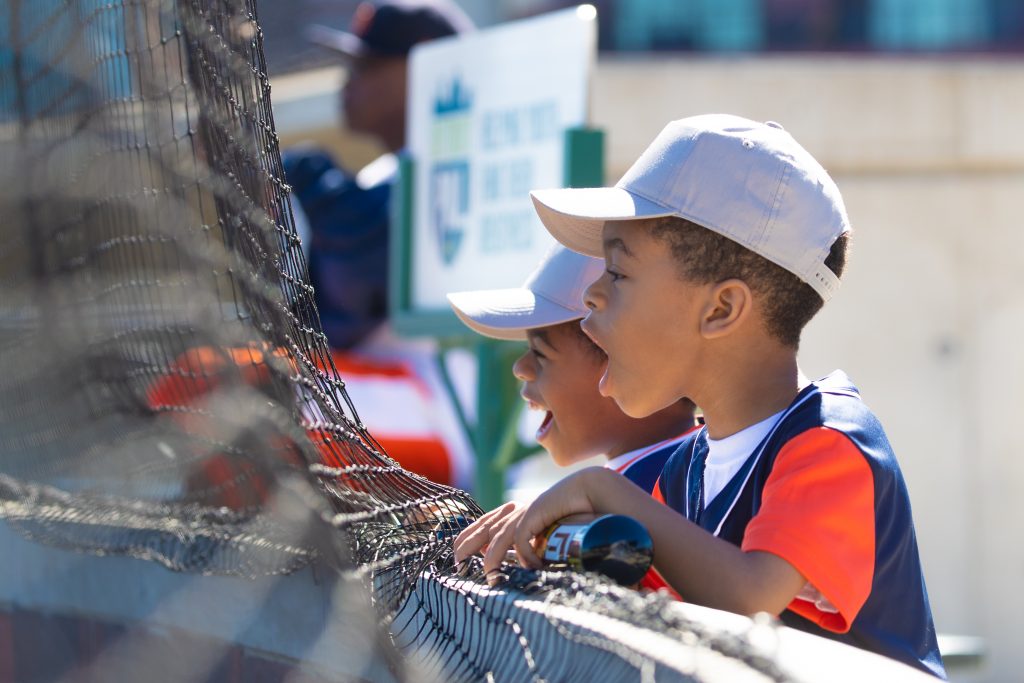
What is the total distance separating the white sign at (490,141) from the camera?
3.91 m

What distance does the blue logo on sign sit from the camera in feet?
14.4

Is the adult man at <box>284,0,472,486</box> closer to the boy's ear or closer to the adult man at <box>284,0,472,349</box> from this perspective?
the adult man at <box>284,0,472,349</box>

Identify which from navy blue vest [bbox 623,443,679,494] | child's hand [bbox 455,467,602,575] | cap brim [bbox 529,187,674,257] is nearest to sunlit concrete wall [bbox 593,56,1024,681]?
navy blue vest [bbox 623,443,679,494]

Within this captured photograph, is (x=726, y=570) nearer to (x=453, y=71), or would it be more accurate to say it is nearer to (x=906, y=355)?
(x=453, y=71)

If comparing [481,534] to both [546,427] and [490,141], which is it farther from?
[490,141]

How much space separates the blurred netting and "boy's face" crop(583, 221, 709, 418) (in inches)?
13.1

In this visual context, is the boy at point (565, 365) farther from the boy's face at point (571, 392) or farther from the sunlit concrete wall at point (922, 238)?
the sunlit concrete wall at point (922, 238)

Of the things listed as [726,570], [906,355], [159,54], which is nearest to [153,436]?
[159,54]

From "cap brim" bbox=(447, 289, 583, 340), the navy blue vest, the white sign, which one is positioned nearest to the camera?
the navy blue vest

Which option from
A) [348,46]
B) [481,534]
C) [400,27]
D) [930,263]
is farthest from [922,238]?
[481,534]

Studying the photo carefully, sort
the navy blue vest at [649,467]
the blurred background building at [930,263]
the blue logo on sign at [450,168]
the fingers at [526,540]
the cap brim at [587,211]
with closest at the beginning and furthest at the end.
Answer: the fingers at [526,540] → the cap brim at [587,211] → the navy blue vest at [649,467] → the blue logo on sign at [450,168] → the blurred background building at [930,263]

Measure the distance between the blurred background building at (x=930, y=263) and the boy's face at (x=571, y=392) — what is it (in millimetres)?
4438

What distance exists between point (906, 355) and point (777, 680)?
6.15 meters

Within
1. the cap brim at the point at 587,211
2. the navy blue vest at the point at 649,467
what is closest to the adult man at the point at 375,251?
the navy blue vest at the point at 649,467
